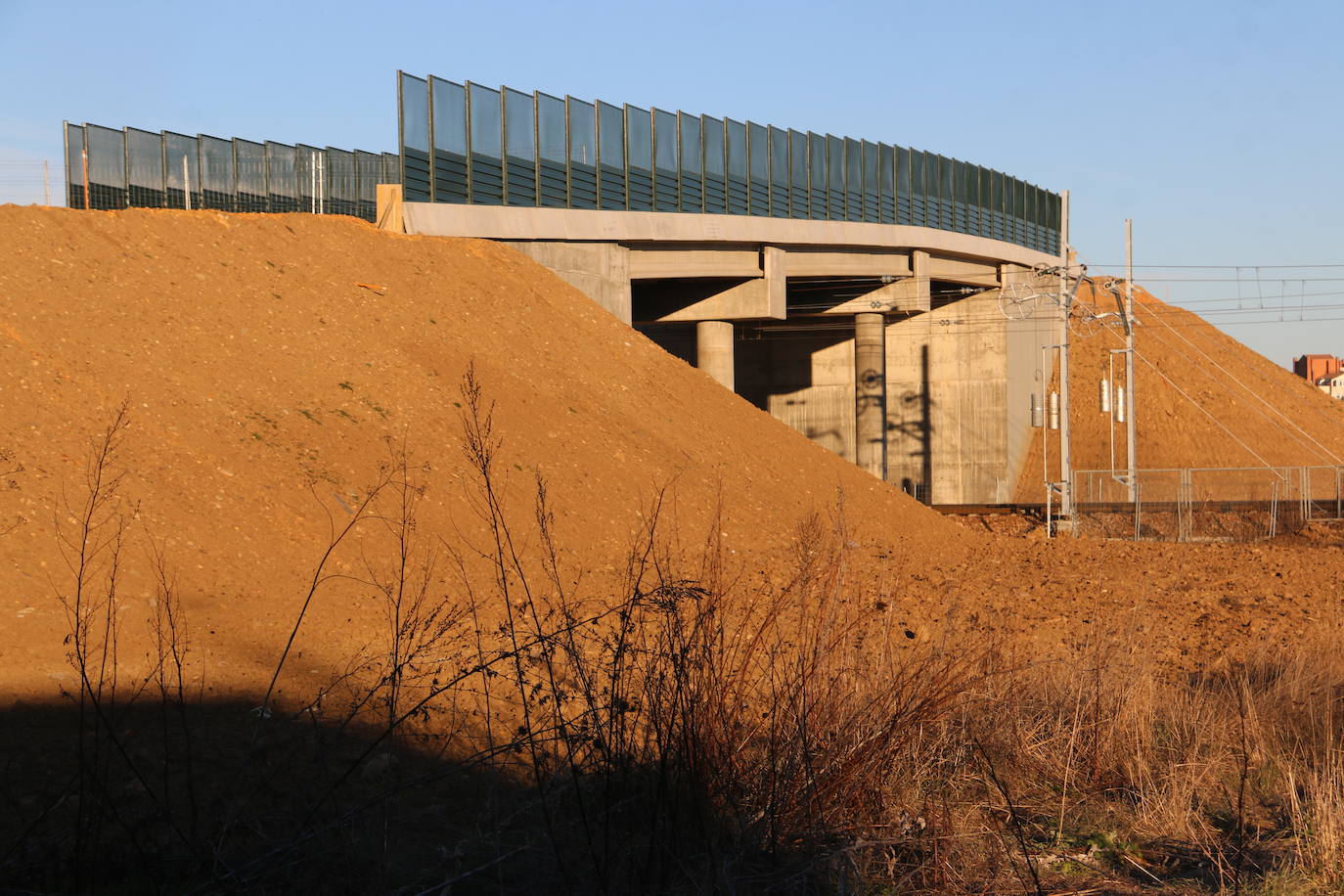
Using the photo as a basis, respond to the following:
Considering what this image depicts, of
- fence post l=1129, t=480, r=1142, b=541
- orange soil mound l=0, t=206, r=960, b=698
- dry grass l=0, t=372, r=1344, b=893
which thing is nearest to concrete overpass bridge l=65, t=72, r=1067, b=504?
orange soil mound l=0, t=206, r=960, b=698

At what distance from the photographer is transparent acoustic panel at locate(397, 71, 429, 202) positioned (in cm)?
2572

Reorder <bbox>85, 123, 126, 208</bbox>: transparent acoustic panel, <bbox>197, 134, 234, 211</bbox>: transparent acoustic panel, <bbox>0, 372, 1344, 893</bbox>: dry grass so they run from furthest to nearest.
→ <bbox>197, 134, 234, 211</bbox>: transparent acoustic panel < <bbox>85, 123, 126, 208</bbox>: transparent acoustic panel < <bbox>0, 372, 1344, 893</bbox>: dry grass

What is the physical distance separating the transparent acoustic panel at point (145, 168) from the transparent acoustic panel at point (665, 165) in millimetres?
11405

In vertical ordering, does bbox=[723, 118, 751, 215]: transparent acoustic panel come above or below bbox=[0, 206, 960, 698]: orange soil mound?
above

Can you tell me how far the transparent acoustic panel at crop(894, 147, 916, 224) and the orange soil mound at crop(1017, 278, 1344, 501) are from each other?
1233 centimetres

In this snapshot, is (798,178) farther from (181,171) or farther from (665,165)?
(181,171)

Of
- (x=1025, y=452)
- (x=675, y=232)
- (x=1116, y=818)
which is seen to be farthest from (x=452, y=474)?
(x=1025, y=452)

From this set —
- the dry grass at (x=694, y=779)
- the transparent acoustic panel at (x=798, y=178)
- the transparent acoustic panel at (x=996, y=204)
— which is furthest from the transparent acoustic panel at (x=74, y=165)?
the transparent acoustic panel at (x=996, y=204)

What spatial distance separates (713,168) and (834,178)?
5.28 m

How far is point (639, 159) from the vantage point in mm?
30438

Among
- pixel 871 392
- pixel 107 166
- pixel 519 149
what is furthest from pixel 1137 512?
pixel 107 166

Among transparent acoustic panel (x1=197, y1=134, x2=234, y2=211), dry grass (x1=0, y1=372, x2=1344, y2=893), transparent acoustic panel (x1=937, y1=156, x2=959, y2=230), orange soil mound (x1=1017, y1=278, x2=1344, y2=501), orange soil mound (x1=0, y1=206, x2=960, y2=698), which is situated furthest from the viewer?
orange soil mound (x1=1017, y1=278, x2=1344, y2=501)

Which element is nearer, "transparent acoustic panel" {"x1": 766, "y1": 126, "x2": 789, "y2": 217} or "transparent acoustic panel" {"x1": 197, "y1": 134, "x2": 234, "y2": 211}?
"transparent acoustic panel" {"x1": 197, "y1": 134, "x2": 234, "y2": 211}

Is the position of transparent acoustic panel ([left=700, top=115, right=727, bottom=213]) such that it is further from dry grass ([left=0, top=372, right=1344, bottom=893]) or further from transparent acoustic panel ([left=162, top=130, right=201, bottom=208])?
dry grass ([left=0, top=372, right=1344, bottom=893])
